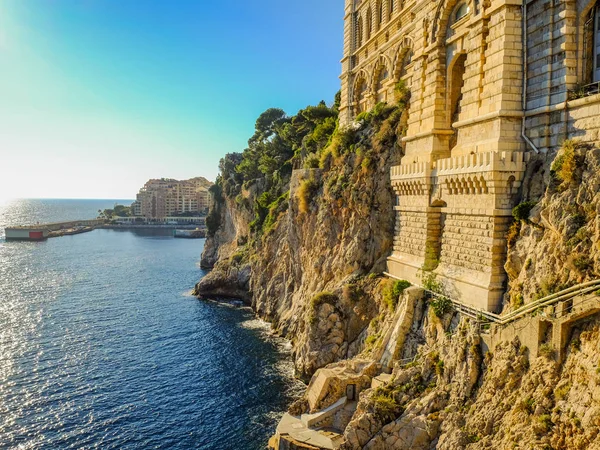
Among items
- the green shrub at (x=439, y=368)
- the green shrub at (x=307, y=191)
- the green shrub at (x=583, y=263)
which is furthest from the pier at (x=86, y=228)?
the green shrub at (x=583, y=263)

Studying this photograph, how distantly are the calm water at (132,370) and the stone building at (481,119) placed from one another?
47.3 feet

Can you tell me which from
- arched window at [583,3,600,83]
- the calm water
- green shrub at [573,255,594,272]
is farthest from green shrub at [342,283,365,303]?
arched window at [583,3,600,83]

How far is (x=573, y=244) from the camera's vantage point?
666 inches

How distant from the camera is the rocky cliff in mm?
16172

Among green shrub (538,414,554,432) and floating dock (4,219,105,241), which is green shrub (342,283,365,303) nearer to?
green shrub (538,414,554,432)

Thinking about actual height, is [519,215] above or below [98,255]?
above

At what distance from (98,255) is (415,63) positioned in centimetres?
9025

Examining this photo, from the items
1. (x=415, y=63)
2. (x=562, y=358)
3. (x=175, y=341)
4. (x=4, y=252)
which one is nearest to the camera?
(x=562, y=358)

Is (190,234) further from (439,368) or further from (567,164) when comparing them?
(567,164)

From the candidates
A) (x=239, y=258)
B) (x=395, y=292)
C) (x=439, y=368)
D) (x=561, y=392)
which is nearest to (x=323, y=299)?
(x=395, y=292)

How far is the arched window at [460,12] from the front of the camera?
24.5m

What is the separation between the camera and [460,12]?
81.8 ft

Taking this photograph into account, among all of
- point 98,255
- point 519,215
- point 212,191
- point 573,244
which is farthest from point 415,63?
point 98,255

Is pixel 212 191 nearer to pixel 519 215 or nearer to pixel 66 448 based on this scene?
pixel 66 448
